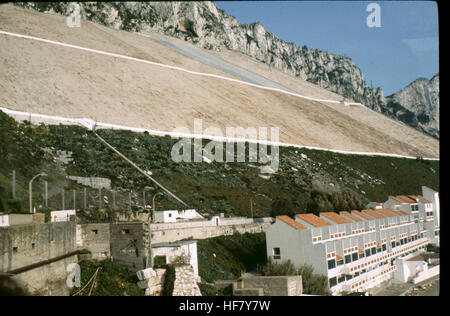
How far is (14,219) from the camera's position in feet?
28.9

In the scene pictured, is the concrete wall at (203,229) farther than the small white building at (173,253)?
Yes

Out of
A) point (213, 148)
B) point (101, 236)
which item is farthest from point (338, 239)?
point (213, 148)

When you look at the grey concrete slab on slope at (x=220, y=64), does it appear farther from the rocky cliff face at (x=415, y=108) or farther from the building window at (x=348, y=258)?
the building window at (x=348, y=258)

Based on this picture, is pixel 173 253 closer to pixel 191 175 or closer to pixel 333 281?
pixel 333 281

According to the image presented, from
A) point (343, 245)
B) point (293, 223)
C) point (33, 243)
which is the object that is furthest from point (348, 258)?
point (33, 243)

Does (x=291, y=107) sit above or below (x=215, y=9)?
below

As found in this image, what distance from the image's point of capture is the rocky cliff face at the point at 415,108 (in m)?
67.4

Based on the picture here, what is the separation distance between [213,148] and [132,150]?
251 inches

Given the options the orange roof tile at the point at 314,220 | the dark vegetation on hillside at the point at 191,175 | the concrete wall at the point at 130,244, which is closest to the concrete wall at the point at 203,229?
the concrete wall at the point at 130,244

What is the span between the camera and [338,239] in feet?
44.2

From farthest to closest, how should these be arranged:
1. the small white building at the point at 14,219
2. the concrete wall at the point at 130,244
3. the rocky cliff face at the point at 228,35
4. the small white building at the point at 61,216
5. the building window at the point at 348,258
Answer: the rocky cliff face at the point at 228,35, the building window at the point at 348,258, the small white building at the point at 61,216, the concrete wall at the point at 130,244, the small white building at the point at 14,219

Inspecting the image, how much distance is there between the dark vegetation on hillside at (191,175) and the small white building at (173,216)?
7.87 feet

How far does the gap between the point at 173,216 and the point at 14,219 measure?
7691 mm
